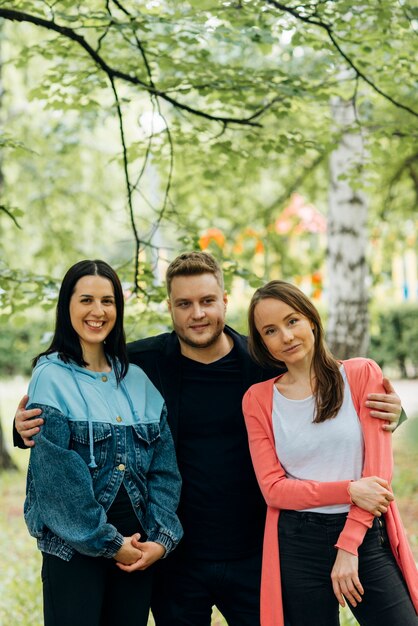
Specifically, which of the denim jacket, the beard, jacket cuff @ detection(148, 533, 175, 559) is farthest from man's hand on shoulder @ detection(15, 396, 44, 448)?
the beard

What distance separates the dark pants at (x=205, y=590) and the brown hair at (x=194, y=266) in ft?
3.49

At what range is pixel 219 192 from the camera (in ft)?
29.2

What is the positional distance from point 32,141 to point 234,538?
722cm

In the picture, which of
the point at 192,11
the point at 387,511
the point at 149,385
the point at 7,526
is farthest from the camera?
the point at 7,526

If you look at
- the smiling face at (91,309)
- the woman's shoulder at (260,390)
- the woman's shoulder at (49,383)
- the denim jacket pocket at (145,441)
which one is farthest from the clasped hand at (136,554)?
the smiling face at (91,309)

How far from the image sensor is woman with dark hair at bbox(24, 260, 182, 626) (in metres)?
2.32

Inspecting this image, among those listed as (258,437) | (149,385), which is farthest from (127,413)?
(258,437)

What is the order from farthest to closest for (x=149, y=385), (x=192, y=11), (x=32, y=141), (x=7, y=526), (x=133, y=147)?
(x=32, y=141)
(x=7, y=526)
(x=133, y=147)
(x=192, y=11)
(x=149, y=385)

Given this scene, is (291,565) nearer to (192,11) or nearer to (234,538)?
(234,538)

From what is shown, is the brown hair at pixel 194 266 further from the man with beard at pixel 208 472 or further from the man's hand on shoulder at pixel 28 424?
the man's hand on shoulder at pixel 28 424

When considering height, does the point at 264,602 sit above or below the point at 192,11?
below

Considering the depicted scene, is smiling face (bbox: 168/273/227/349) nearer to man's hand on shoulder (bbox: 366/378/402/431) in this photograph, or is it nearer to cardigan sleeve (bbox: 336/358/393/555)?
cardigan sleeve (bbox: 336/358/393/555)

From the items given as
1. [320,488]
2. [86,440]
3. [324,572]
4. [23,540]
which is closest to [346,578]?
[324,572]

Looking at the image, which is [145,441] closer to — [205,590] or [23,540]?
[205,590]
